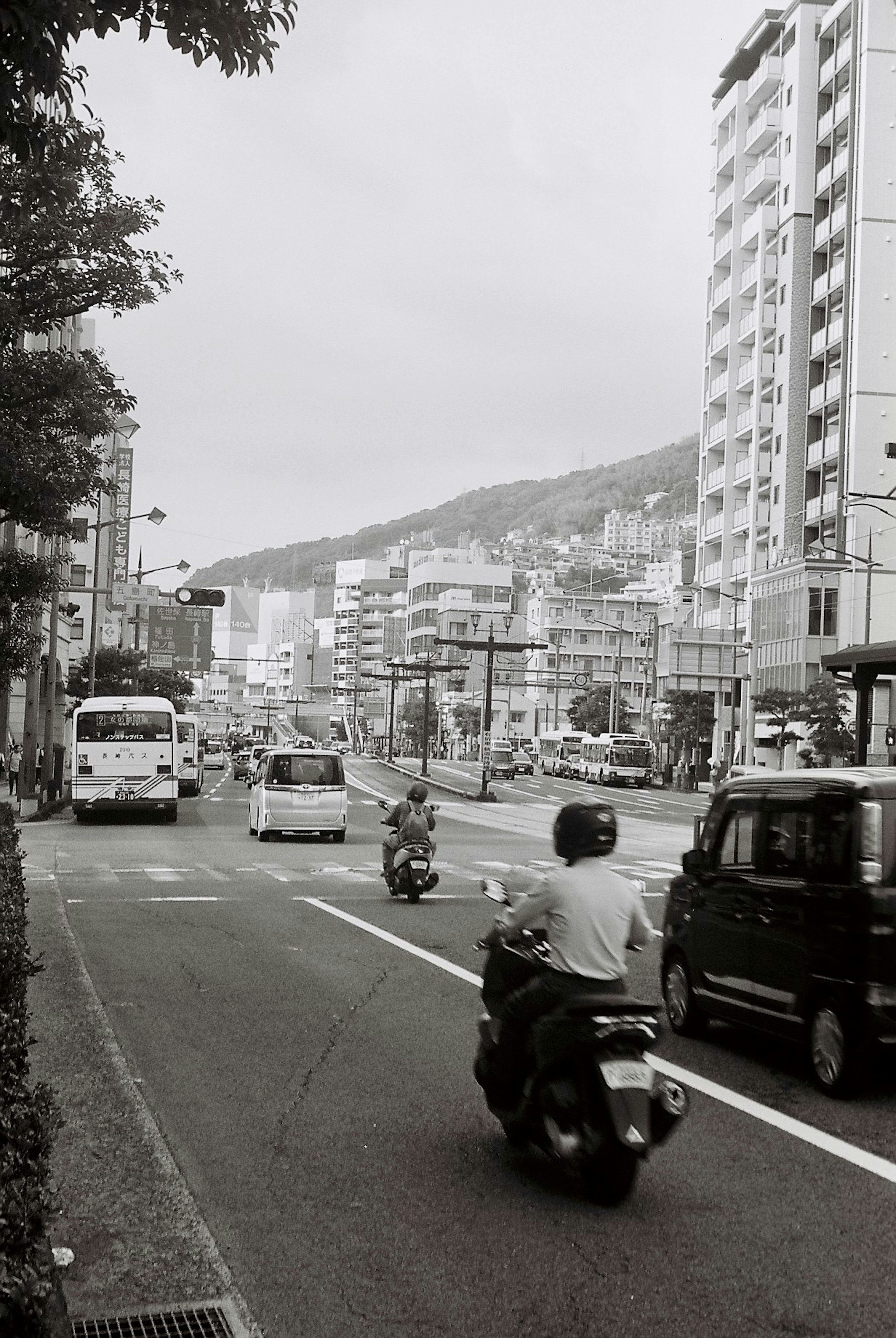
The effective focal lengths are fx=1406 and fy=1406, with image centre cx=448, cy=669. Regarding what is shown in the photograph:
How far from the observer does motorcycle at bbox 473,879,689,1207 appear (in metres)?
5.35

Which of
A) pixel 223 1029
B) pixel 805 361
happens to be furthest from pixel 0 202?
pixel 805 361

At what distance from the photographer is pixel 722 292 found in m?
93.1

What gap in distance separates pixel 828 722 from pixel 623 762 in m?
18.1

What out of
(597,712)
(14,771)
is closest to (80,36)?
(14,771)

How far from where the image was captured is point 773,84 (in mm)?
87062

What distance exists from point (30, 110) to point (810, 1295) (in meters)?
6.34

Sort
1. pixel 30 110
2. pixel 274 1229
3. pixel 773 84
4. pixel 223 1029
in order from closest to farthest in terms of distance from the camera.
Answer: pixel 274 1229, pixel 30 110, pixel 223 1029, pixel 773 84

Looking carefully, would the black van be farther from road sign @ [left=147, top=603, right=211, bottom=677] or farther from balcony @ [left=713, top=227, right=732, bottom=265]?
balcony @ [left=713, top=227, right=732, bottom=265]

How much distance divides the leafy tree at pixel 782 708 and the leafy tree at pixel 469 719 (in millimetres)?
67119

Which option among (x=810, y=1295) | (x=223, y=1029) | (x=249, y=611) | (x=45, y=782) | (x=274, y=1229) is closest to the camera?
(x=810, y=1295)

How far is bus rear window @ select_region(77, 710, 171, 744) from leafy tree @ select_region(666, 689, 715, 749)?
162 ft

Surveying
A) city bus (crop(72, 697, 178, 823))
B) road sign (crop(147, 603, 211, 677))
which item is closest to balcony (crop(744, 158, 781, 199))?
road sign (crop(147, 603, 211, 677))

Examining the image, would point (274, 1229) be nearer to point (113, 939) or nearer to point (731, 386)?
point (113, 939)

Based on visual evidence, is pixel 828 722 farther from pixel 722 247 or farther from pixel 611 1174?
pixel 611 1174
